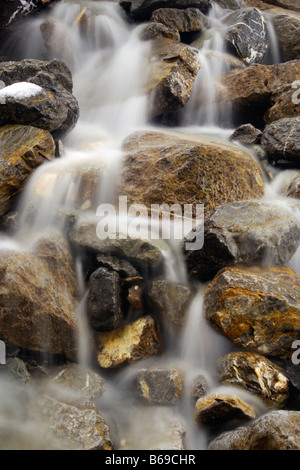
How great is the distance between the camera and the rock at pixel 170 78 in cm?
824

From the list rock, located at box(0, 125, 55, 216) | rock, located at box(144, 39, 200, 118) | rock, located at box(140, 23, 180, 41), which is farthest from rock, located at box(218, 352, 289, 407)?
rock, located at box(140, 23, 180, 41)

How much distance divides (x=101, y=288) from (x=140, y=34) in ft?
29.5

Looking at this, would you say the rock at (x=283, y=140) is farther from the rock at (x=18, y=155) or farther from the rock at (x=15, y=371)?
the rock at (x=15, y=371)

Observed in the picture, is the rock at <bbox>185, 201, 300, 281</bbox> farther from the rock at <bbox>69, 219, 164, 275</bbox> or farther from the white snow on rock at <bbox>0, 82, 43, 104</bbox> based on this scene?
the white snow on rock at <bbox>0, 82, 43, 104</bbox>

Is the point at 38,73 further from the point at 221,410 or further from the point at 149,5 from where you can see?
the point at 221,410

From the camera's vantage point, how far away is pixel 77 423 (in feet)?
10.6

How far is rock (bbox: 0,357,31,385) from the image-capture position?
375 centimetres

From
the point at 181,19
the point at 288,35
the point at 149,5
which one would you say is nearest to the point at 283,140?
the point at 181,19

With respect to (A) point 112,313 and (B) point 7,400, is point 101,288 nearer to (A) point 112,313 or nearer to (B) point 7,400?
(A) point 112,313

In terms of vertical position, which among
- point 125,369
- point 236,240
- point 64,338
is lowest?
point 125,369

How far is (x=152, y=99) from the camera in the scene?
8328mm

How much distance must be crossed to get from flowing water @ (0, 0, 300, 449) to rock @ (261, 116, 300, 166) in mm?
392

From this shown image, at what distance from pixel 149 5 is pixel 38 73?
20.8 ft

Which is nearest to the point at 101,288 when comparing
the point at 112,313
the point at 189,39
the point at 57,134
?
the point at 112,313
